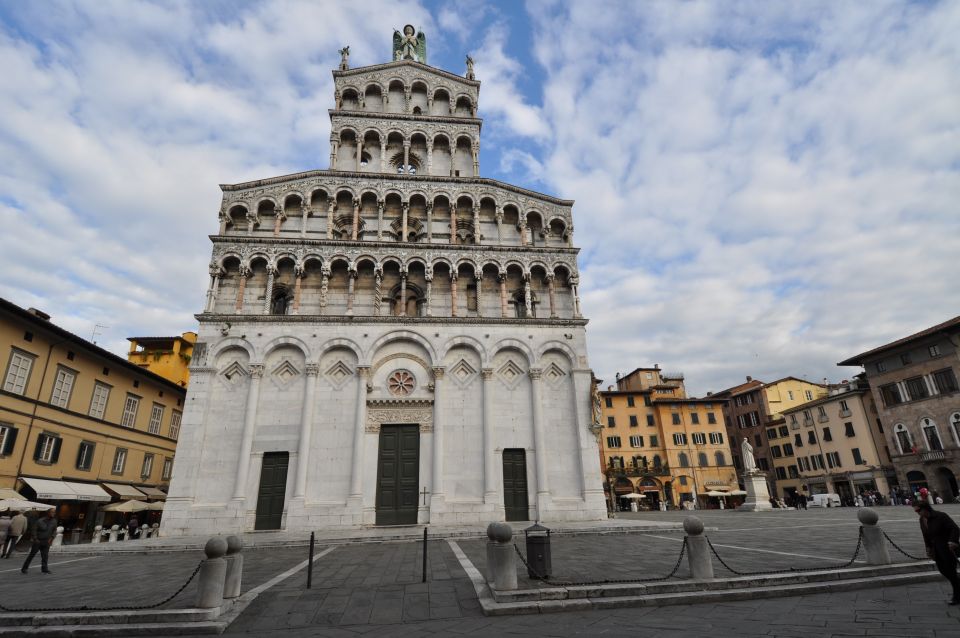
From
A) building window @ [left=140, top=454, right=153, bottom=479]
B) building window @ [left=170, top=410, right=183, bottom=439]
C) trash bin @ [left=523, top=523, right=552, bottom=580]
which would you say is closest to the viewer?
trash bin @ [left=523, top=523, right=552, bottom=580]

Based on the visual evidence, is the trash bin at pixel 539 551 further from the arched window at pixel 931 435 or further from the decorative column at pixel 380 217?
the arched window at pixel 931 435

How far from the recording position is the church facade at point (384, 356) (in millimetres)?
20266

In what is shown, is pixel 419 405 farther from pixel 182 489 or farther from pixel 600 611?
pixel 600 611

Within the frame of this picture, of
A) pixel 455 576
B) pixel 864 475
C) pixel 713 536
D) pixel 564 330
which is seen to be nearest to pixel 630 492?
pixel 864 475

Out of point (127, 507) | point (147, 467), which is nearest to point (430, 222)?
point (127, 507)

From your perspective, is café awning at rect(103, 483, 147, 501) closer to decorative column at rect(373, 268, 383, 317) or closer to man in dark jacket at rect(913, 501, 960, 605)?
decorative column at rect(373, 268, 383, 317)

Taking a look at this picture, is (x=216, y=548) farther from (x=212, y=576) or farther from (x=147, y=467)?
(x=147, y=467)

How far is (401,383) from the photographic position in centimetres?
2230

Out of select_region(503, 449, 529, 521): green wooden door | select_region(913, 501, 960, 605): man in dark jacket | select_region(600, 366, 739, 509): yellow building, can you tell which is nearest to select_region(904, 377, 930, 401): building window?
select_region(600, 366, 739, 509): yellow building

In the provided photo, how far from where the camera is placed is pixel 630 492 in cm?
5150

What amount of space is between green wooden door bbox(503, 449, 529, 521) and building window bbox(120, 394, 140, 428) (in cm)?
2331

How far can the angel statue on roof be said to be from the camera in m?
32.9

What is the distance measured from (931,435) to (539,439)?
3619 cm

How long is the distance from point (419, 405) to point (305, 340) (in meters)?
6.16
